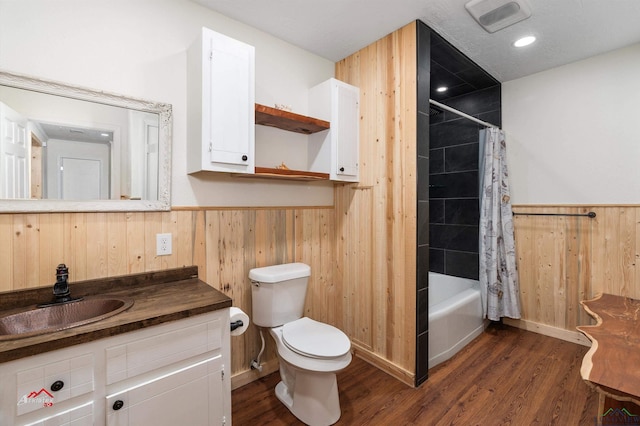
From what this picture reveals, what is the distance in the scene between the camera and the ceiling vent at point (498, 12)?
1.78m

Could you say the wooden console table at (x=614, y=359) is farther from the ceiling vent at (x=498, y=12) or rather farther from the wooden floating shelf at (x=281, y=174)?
the ceiling vent at (x=498, y=12)

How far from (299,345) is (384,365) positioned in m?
0.89

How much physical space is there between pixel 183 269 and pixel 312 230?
102cm

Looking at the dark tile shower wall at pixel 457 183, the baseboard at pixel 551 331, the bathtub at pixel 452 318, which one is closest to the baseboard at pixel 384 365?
the bathtub at pixel 452 318

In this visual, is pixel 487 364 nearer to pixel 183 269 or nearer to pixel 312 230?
pixel 312 230

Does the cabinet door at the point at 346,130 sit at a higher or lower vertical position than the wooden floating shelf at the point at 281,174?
higher

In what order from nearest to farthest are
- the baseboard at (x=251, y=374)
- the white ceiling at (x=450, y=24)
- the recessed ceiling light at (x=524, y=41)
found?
the white ceiling at (x=450, y=24) → the baseboard at (x=251, y=374) → the recessed ceiling light at (x=524, y=41)

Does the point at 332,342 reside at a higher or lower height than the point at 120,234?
lower

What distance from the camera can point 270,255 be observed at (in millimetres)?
2158

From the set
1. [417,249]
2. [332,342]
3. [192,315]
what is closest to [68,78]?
[192,315]

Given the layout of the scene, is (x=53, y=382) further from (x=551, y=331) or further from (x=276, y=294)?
(x=551, y=331)

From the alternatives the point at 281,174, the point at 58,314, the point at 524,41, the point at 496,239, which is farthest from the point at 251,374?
the point at 524,41

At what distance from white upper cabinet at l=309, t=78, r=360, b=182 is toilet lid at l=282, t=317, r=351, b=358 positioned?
41.7 inches

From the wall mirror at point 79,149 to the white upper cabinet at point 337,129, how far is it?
106cm
